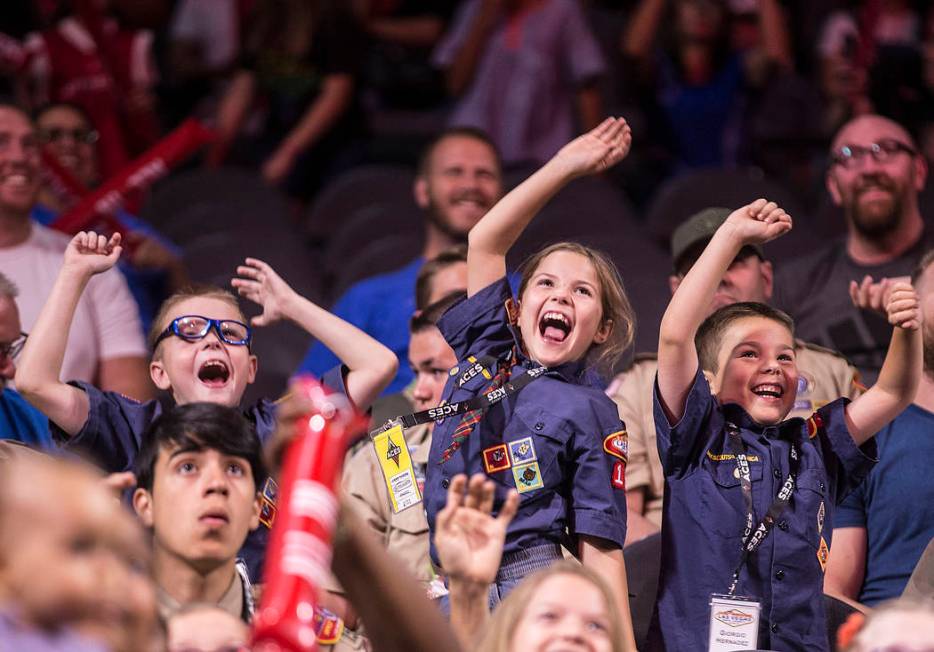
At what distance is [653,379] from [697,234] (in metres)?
0.65

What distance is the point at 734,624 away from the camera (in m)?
3.34

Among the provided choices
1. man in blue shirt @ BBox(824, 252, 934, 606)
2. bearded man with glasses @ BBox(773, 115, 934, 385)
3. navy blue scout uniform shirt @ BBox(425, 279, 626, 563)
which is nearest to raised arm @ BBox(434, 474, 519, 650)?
navy blue scout uniform shirt @ BBox(425, 279, 626, 563)

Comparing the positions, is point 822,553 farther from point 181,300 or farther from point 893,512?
point 181,300

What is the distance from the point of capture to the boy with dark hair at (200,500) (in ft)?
9.80

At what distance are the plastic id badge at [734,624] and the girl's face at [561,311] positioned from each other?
2.14 feet

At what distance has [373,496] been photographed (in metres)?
4.08

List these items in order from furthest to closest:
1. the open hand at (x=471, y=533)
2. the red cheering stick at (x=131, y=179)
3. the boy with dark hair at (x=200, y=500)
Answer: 1. the red cheering stick at (x=131, y=179)
2. the boy with dark hair at (x=200, y=500)
3. the open hand at (x=471, y=533)

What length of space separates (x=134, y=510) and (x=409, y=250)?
2428 mm

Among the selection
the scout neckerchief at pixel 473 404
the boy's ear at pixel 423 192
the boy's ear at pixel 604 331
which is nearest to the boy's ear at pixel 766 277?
the boy's ear at pixel 604 331

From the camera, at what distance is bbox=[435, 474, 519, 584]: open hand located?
270cm

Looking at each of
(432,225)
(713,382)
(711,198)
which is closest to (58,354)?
(713,382)

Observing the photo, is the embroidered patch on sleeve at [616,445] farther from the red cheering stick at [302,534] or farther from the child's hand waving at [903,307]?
the red cheering stick at [302,534]

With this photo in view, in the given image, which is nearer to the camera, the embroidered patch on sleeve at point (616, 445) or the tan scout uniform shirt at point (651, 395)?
the embroidered patch on sleeve at point (616, 445)

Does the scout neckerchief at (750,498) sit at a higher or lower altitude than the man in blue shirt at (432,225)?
lower
